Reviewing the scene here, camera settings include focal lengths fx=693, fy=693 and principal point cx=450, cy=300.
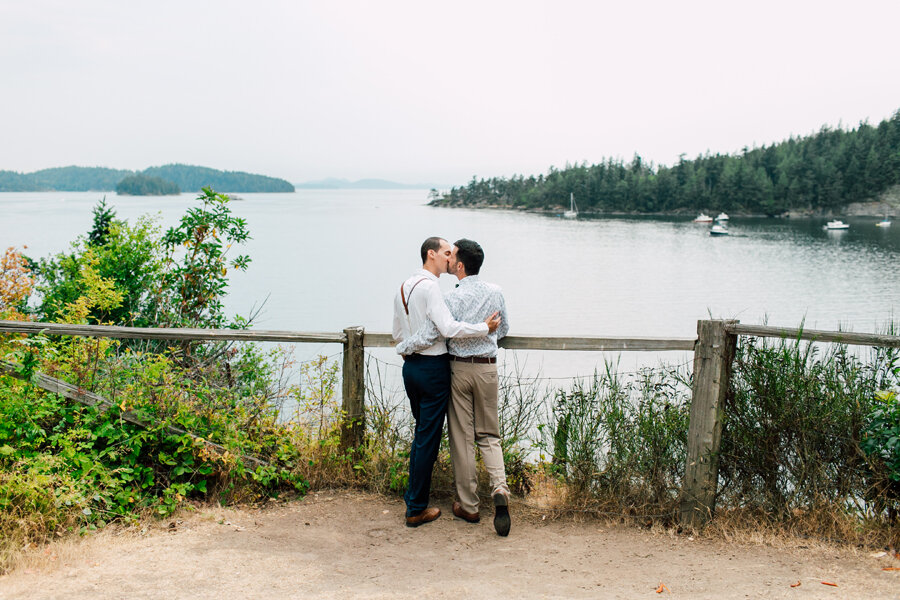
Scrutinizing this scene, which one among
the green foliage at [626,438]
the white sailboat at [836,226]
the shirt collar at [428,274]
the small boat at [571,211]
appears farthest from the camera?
the small boat at [571,211]

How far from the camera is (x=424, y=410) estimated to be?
4781 millimetres

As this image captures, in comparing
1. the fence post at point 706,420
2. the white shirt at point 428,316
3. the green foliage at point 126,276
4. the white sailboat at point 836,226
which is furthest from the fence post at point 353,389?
the white sailboat at point 836,226

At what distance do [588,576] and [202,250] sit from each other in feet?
23.7

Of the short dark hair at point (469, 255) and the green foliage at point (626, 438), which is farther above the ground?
the short dark hair at point (469, 255)

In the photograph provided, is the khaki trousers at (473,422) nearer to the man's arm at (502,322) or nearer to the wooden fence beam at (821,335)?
the man's arm at (502,322)

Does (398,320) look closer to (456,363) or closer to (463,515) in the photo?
(456,363)

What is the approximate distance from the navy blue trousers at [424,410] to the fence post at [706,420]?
1740 mm

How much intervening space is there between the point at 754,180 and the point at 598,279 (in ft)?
333

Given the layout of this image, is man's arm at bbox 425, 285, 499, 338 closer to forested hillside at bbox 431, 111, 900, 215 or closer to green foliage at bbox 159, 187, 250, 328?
green foliage at bbox 159, 187, 250, 328

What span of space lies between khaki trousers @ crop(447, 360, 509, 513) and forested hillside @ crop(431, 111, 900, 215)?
140016mm

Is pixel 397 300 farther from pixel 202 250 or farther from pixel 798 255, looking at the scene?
pixel 798 255

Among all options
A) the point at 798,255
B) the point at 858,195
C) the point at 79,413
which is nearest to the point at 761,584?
the point at 79,413

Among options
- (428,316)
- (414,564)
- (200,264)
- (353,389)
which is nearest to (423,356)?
(428,316)

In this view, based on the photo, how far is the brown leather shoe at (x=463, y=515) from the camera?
4953mm
